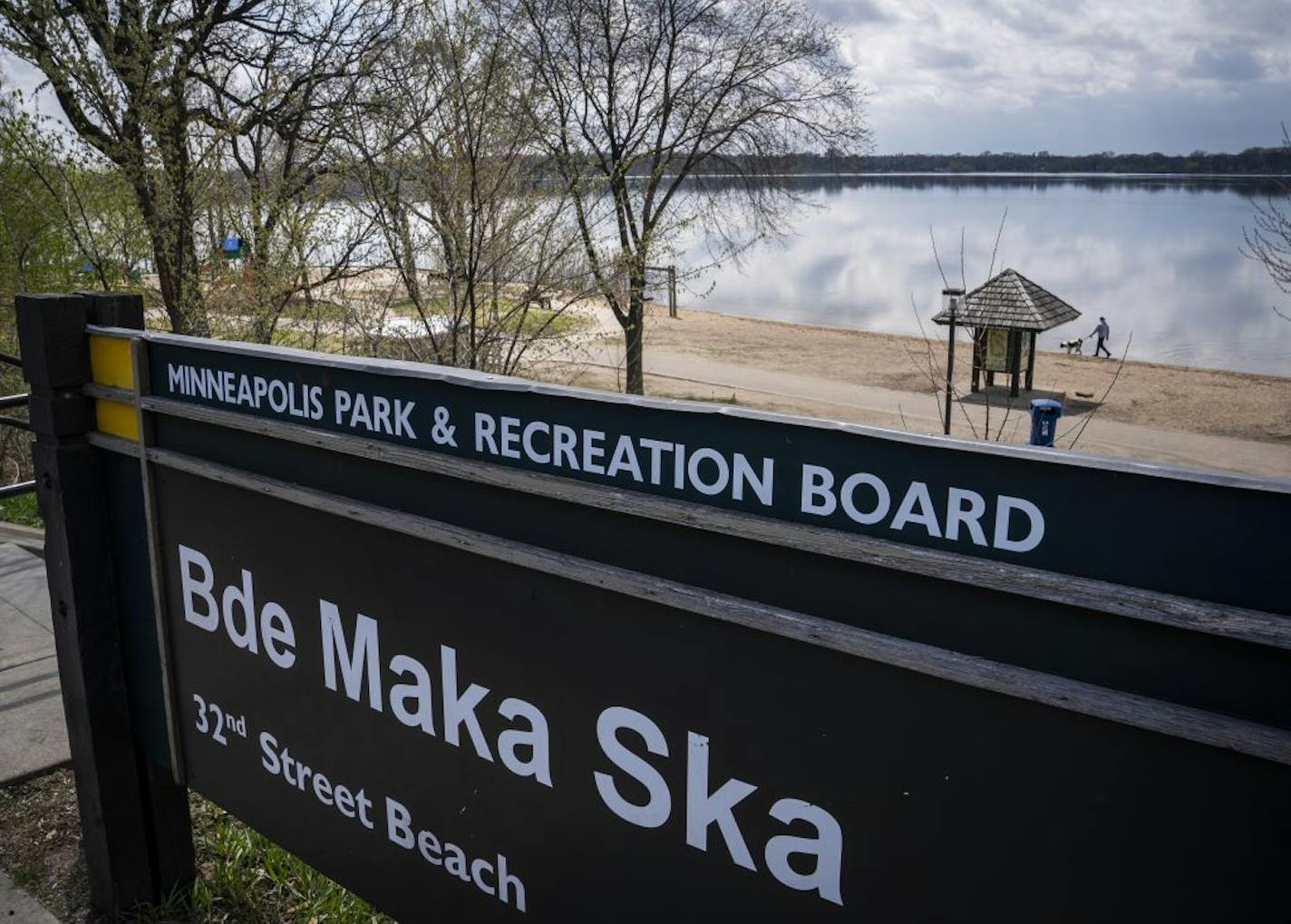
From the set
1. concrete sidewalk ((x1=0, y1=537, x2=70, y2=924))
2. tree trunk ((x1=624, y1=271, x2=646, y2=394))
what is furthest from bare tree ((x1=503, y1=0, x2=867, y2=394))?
concrete sidewalk ((x1=0, y1=537, x2=70, y2=924))

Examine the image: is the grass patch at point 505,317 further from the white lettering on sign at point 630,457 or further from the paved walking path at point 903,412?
the white lettering on sign at point 630,457

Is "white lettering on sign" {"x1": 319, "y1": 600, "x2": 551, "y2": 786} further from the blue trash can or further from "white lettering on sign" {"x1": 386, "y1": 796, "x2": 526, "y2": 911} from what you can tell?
the blue trash can

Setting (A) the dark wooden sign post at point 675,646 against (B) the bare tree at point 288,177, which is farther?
(B) the bare tree at point 288,177

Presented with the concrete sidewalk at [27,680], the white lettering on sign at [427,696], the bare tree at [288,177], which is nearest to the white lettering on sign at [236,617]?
the white lettering on sign at [427,696]

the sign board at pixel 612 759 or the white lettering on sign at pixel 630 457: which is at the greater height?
the white lettering on sign at pixel 630 457

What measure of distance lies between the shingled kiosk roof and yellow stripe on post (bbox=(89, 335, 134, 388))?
27.8m

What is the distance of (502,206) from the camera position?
11.5 meters

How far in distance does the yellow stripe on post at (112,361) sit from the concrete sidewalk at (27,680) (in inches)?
79.7

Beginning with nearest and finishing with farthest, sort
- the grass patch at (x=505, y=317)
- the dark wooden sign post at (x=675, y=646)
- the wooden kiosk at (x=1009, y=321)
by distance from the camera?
the dark wooden sign post at (x=675, y=646) < the grass patch at (x=505, y=317) < the wooden kiosk at (x=1009, y=321)

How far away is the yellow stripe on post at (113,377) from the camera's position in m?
3.37

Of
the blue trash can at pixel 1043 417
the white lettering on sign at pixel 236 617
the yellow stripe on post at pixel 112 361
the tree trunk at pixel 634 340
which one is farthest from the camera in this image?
the tree trunk at pixel 634 340

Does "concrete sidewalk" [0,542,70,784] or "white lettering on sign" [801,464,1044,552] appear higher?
"white lettering on sign" [801,464,1044,552]

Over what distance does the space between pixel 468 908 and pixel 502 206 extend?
9542 millimetres

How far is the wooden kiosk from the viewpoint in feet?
99.9
